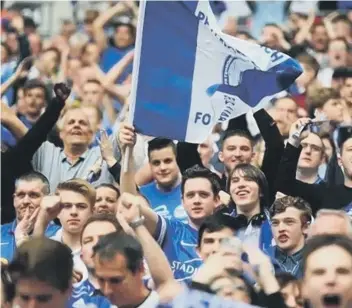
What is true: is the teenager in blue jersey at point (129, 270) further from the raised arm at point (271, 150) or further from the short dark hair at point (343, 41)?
the short dark hair at point (343, 41)

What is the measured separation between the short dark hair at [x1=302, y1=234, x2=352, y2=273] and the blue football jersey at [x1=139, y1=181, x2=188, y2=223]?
324 centimetres

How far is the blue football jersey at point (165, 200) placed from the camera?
8.84 metres

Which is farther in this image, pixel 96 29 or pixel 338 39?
pixel 96 29

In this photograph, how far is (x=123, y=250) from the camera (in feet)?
19.3

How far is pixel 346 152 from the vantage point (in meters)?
8.59

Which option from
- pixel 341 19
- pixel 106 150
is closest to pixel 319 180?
pixel 106 150

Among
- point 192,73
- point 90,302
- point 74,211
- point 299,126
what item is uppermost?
point 192,73

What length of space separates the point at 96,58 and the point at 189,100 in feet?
22.6

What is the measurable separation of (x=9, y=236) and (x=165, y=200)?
994mm

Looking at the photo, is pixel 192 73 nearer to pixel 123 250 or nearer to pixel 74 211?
pixel 74 211

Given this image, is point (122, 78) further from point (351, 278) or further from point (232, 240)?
point (351, 278)

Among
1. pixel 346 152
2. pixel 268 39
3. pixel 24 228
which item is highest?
pixel 268 39

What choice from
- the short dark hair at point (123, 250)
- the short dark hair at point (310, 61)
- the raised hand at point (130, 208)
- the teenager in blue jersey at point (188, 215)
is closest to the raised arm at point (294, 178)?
the teenager in blue jersey at point (188, 215)

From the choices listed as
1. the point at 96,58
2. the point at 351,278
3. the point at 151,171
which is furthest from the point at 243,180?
the point at 96,58
